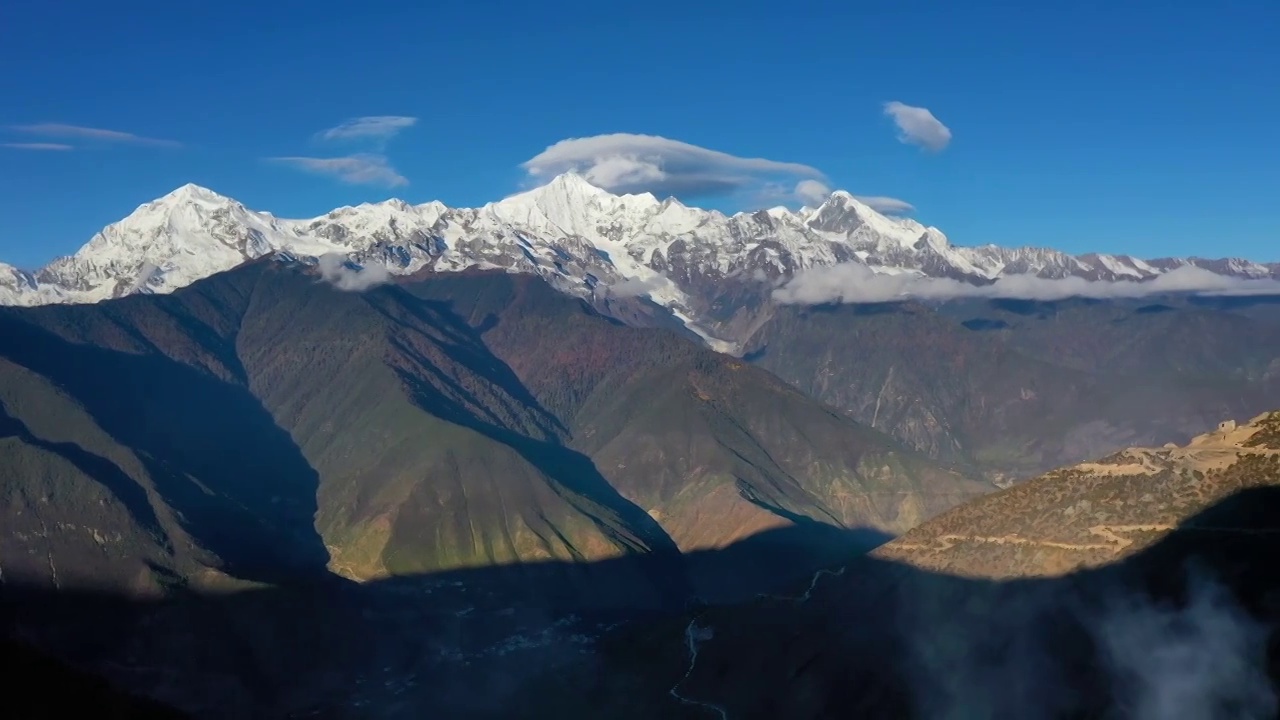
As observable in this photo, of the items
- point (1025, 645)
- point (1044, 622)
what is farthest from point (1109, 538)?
point (1025, 645)

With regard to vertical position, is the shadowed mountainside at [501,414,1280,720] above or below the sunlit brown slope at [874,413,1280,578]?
below

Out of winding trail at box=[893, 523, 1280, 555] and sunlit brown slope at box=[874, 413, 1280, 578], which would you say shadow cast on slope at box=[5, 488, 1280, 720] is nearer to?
winding trail at box=[893, 523, 1280, 555]

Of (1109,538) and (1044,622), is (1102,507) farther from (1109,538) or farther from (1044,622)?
(1044,622)

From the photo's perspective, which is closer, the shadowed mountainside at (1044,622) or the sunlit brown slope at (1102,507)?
the shadowed mountainside at (1044,622)

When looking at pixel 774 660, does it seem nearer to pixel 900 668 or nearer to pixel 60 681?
pixel 900 668

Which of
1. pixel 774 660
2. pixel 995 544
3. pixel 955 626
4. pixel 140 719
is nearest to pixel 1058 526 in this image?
pixel 995 544

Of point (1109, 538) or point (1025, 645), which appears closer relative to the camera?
point (1025, 645)

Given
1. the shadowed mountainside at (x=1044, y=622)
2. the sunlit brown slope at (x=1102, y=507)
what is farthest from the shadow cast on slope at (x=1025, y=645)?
the sunlit brown slope at (x=1102, y=507)

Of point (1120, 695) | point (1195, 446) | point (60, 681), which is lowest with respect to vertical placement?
point (1120, 695)

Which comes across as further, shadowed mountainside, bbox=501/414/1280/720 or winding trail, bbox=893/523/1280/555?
winding trail, bbox=893/523/1280/555

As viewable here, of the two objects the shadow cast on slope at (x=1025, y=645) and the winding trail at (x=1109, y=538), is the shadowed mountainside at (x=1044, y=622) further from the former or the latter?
the winding trail at (x=1109, y=538)

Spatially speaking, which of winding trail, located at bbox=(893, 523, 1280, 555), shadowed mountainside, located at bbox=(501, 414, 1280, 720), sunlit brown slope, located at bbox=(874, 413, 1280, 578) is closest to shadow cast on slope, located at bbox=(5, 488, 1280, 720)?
shadowed mountainside, located at bbox=(501, 414, 1280, 720)
